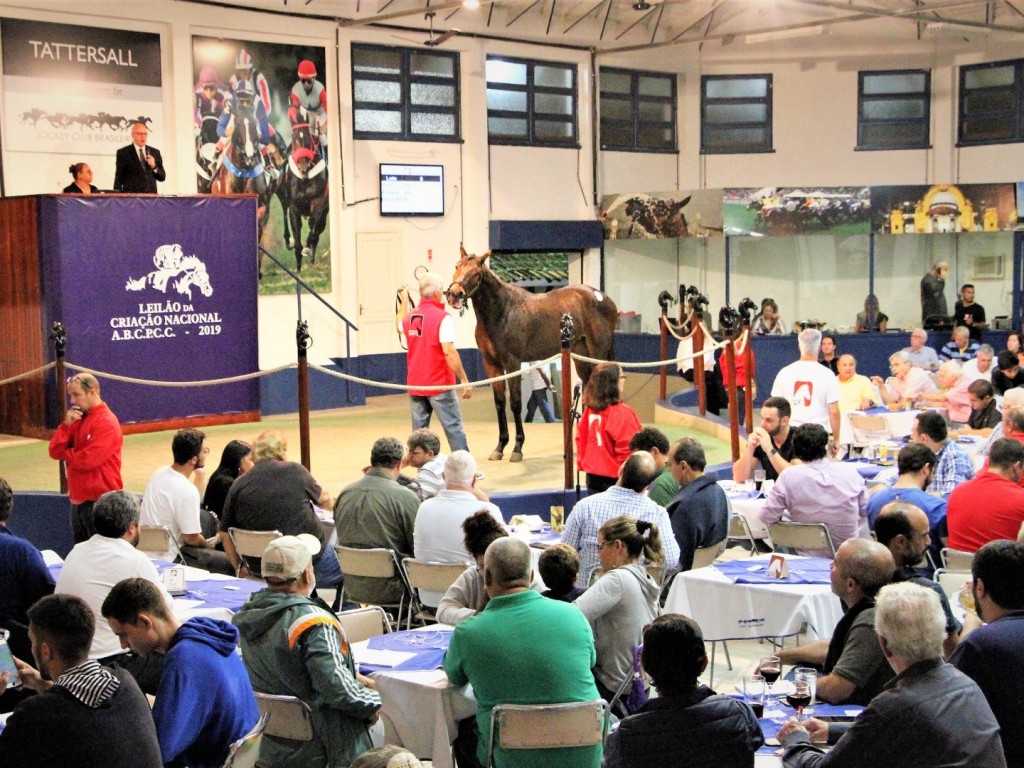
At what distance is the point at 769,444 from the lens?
8453mm

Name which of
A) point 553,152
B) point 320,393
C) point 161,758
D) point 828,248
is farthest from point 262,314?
Answer: point 161,758

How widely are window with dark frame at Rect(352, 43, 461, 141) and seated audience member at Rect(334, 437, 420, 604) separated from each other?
12.1 metres

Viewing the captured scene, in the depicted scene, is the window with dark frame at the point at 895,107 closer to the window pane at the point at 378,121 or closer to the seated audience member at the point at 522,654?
the window pane at the point at 378,121

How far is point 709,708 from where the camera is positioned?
12.0ft

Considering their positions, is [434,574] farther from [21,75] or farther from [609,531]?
[21,75]

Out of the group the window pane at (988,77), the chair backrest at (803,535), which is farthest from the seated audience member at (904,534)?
the window pane at (988,77)

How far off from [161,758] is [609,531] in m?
2.07

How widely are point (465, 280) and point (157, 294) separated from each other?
3.81 m

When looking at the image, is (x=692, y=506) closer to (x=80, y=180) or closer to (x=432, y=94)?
(x=80, y=180)

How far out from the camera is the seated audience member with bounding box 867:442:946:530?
666 centimetres

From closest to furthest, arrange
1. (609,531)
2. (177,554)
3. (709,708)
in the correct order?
(709,708) → (609,531) → (177,554)

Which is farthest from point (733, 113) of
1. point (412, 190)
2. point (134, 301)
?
point (134, 301)

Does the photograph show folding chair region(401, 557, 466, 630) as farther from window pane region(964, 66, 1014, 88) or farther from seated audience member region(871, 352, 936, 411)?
window pane region(964, 66, 1014, 88)

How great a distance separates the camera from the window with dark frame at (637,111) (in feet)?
70.9
